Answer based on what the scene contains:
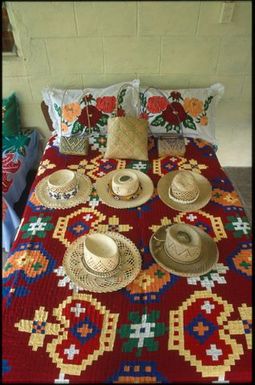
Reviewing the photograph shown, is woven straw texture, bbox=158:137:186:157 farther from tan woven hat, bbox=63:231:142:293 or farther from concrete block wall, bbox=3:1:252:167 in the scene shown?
tan woven hat, bbox=63:231:142:293

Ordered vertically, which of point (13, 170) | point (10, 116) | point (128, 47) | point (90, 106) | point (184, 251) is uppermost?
point (128, 47)

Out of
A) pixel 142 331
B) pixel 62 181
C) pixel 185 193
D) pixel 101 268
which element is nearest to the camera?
pixel 142 331

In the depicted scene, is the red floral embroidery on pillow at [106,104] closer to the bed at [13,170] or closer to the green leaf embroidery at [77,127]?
the green leaf embroidery at [77,127]

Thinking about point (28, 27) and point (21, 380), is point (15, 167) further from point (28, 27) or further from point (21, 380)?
point (21, 380)

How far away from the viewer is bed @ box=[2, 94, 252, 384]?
1.04 meters

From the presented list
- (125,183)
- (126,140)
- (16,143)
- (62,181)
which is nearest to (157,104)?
(126,140)

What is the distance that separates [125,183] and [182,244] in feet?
1.49

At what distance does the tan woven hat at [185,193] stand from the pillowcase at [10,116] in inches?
46.2

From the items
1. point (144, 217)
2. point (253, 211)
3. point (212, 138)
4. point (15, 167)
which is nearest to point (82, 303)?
point (144, 217)

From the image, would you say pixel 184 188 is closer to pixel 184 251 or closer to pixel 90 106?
pixel 184 251

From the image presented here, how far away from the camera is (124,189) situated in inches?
60.9

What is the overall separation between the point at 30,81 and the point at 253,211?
1.76 m

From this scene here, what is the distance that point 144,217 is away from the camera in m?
1.50

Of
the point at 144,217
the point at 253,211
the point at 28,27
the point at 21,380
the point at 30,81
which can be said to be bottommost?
the point at 253,211
